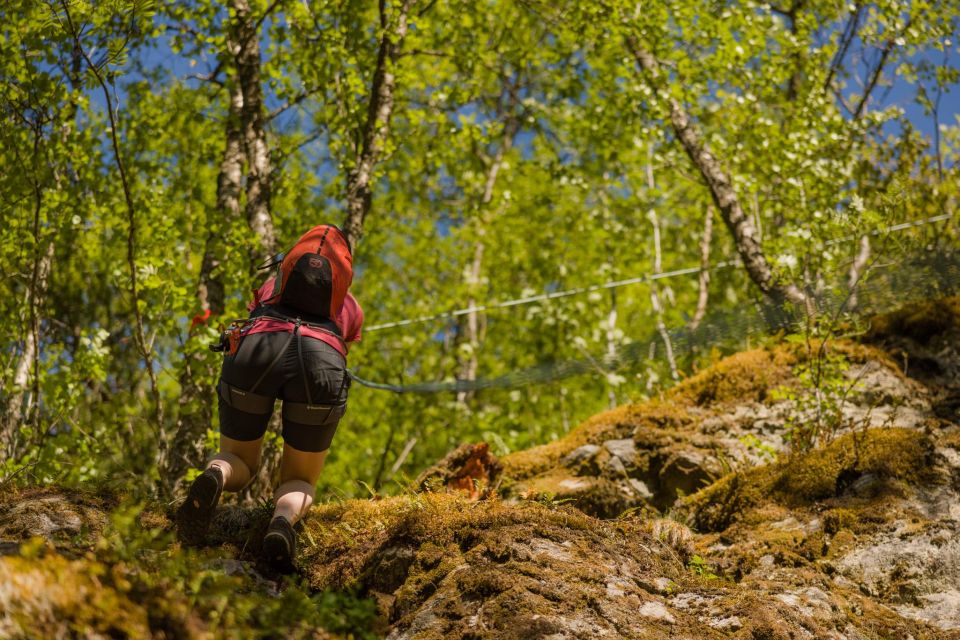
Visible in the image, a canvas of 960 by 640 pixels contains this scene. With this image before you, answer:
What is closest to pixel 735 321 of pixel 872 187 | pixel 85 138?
pixel 872 187

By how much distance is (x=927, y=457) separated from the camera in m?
5.68

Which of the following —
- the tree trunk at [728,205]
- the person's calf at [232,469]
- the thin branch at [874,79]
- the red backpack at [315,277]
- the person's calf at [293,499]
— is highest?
the thin branch at [874,79]

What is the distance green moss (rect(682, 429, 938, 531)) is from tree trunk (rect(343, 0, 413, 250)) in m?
4.27

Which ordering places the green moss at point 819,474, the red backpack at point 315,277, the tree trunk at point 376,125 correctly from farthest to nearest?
the tree trunk at point 376,125 < the green moss at point 819,474 < the red backpack at point 315,277

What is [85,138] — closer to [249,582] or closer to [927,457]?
[249,582]

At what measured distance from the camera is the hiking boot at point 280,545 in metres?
4.36

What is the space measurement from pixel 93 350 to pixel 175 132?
7.21m

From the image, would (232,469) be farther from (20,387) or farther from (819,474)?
(819,474)

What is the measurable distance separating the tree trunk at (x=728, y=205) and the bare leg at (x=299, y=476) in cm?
623

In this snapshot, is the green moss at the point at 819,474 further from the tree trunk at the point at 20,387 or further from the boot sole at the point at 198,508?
the tree trunk at the point at 20,387

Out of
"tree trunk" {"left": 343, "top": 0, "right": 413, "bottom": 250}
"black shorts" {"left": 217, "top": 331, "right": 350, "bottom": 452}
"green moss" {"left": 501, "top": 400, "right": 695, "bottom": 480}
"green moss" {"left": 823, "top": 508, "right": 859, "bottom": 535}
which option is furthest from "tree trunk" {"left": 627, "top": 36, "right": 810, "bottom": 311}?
"black shorts" {"left": 217, "top": 331, "right": 350, "bottom": 452}

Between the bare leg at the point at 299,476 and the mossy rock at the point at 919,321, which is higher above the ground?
the mossy rock at the point at 919,321

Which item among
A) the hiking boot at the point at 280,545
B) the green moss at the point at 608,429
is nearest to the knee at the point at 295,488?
the hiking boot at the point at 280,545

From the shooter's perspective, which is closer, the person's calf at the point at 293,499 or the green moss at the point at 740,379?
the person's calf at the point at 293,499
